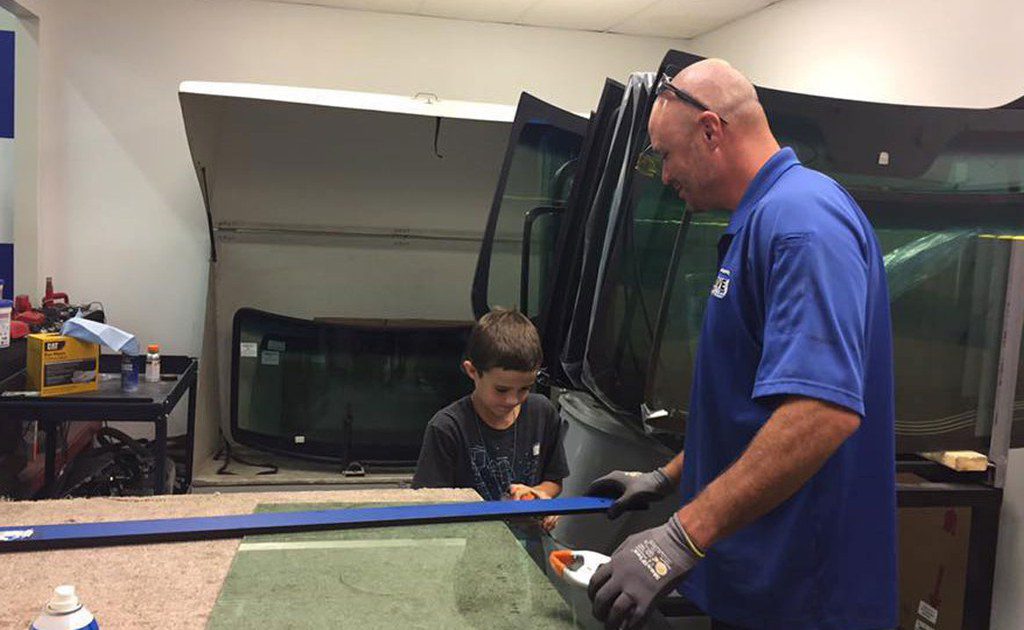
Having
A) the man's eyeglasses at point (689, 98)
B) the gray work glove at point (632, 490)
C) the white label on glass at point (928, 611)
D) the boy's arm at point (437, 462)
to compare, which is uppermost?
the man's eyeglasses at point (689, 98)

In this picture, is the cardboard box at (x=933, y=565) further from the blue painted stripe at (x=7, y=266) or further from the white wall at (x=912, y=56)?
the blue painted stripe at (x=7, y=266)

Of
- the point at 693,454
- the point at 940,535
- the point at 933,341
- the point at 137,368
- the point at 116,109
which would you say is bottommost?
the point at 940,535

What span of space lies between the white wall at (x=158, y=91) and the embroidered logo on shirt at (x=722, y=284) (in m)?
3.18

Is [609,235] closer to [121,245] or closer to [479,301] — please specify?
[479,301]

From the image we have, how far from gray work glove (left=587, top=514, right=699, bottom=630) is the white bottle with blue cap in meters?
0.64

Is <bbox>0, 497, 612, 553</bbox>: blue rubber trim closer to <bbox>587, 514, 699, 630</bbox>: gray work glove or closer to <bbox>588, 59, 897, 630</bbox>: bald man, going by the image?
<bbox>588, 59, 897, 630</bbox>: bald man

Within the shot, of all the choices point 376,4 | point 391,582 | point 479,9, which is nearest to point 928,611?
point 391,582

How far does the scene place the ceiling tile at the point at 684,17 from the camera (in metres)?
3.98

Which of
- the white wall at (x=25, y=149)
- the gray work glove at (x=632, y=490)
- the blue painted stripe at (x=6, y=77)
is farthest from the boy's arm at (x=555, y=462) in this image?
the blue painted stripe at (x=6, y=77)

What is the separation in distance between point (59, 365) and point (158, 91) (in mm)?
1937

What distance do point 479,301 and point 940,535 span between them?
1.77 meters

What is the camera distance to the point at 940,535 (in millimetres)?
2373

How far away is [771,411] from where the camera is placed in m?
1.18

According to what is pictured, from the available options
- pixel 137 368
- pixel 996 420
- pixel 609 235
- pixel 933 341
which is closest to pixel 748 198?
pixel 609 235
